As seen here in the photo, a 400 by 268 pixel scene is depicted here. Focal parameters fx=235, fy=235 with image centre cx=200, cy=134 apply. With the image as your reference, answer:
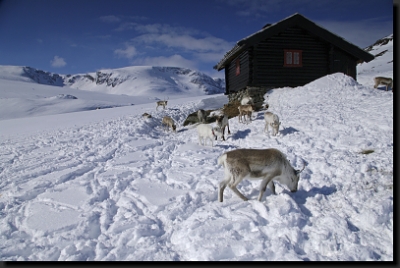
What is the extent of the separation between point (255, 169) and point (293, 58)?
14305 mm

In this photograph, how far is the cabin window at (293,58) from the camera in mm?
16703

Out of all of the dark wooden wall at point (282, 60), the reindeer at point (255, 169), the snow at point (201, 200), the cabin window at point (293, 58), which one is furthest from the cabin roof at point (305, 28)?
the reindeer at point (255, 169)

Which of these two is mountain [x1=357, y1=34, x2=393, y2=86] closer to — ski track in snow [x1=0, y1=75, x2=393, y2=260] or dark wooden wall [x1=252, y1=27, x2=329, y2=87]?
ski track in snow [x1=0, y1=75, x2=393, y2=260]

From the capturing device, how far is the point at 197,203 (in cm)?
519

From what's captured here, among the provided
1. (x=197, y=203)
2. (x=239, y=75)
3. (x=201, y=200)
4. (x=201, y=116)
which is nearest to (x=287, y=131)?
(x=201, y=200)

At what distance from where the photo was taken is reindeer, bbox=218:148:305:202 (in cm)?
500

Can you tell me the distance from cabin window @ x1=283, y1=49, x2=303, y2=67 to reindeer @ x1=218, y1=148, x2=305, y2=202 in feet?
44.1

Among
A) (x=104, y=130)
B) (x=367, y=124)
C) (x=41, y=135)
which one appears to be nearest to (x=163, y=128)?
(x=104, y=130)

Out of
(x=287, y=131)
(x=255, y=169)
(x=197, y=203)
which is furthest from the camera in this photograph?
(x=287, y=131)

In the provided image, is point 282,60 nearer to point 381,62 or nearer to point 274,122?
point 274,122

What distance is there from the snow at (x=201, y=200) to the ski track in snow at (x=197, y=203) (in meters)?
0.02

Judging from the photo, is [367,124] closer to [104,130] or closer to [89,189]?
[89,189]

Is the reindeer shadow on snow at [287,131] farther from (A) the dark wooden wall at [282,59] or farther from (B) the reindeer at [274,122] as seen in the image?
(A) the dark wooden wall at [282,59]

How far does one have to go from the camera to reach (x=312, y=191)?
537cm
